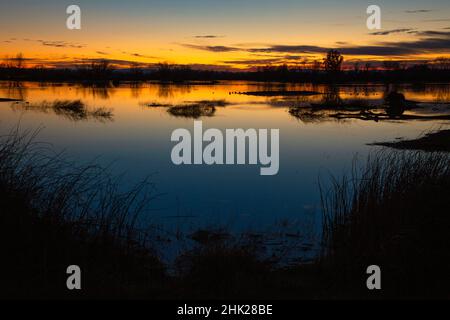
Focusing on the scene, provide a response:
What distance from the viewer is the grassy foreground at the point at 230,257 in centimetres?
713

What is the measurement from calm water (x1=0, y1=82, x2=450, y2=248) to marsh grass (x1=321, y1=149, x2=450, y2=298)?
3.05 m

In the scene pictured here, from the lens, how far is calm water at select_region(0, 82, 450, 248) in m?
13.9

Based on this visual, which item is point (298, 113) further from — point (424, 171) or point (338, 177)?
point (424, 171)

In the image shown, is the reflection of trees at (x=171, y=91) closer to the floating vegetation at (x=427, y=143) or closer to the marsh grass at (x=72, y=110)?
the marsh grass at (x=72, y=110)

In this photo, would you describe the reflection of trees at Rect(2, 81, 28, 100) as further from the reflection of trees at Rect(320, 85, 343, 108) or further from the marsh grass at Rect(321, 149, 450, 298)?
the marsh grass at Rect(321, 149, 450, 298)

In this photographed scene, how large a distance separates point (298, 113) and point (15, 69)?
108m

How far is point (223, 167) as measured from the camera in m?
20.4

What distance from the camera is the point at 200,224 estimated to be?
490 inches

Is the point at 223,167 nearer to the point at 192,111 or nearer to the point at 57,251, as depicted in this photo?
the point at 57,251

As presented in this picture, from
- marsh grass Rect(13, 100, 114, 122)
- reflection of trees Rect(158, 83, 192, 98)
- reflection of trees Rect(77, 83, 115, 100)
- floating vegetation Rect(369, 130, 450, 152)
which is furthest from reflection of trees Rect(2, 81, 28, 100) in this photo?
floating vegetation Rect(369, 130, 450, 152)

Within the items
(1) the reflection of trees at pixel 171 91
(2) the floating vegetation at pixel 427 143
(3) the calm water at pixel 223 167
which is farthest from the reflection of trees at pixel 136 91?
(2) the floating vegetation at pixel 427 143

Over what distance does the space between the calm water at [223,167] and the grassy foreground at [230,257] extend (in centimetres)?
326

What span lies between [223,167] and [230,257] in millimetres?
12451
